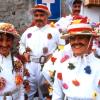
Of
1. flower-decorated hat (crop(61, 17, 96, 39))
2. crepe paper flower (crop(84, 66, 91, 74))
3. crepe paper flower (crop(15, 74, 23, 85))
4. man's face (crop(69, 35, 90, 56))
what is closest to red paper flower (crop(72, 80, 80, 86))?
crepe paper flower (crop(84, 66, 91, 74))

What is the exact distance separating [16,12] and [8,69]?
6.46 meters

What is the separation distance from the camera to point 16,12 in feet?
40.7

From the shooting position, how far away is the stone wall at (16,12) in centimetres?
1234

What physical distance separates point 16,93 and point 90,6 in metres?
6.30

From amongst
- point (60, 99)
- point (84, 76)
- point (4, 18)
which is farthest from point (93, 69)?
point (4, 18)

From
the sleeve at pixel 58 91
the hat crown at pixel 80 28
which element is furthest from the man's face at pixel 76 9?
the sleeve at pixel 58 91

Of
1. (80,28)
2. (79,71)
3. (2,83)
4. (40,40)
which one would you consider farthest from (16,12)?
(79,71)

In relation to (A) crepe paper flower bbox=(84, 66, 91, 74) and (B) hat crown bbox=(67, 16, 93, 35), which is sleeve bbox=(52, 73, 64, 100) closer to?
(A) crepe paper flower bbox=(84, 66, 91, 74)

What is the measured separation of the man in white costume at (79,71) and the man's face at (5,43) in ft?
2.96

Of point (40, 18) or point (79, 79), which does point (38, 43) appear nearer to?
point (40, 18)

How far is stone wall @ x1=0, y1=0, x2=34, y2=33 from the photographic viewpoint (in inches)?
486

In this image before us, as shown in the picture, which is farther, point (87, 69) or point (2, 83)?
point (2, 83)

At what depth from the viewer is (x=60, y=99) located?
542cm

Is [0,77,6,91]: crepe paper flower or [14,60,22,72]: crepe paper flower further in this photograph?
[14,60,22,72]: crepe paper flower
